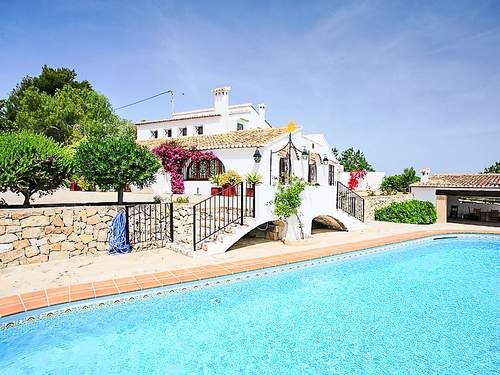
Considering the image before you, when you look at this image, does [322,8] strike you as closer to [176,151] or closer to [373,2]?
[373,2]

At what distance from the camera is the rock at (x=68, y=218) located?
9.75 meters

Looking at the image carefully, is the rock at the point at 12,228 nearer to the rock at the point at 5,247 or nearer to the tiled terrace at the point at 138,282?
the rock at the point at 5,247

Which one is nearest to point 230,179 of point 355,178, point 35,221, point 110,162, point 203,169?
point 203,169

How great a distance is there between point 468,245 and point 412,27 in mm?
11089

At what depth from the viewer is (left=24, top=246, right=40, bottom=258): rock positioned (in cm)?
913

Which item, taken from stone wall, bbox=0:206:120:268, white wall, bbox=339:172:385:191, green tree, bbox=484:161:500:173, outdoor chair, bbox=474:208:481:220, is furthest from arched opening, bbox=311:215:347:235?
green tree, bbox=484:161:500:173

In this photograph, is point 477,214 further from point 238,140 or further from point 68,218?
point 68,218

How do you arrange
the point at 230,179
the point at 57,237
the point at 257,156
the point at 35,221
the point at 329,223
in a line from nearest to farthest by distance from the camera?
the point at 35,221 → the point at 57,237 → the point at 329,223 → the point at 230,179 → the point at 257,156

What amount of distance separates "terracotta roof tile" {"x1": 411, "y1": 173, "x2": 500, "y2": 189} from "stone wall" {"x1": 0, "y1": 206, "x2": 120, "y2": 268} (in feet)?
73.5

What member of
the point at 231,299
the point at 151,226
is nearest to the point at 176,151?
the point at 151,226

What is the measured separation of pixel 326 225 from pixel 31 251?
1403cm

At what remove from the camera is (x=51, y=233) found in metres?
9.54

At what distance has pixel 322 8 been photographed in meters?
15.3

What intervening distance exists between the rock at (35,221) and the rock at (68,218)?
1.55ft
